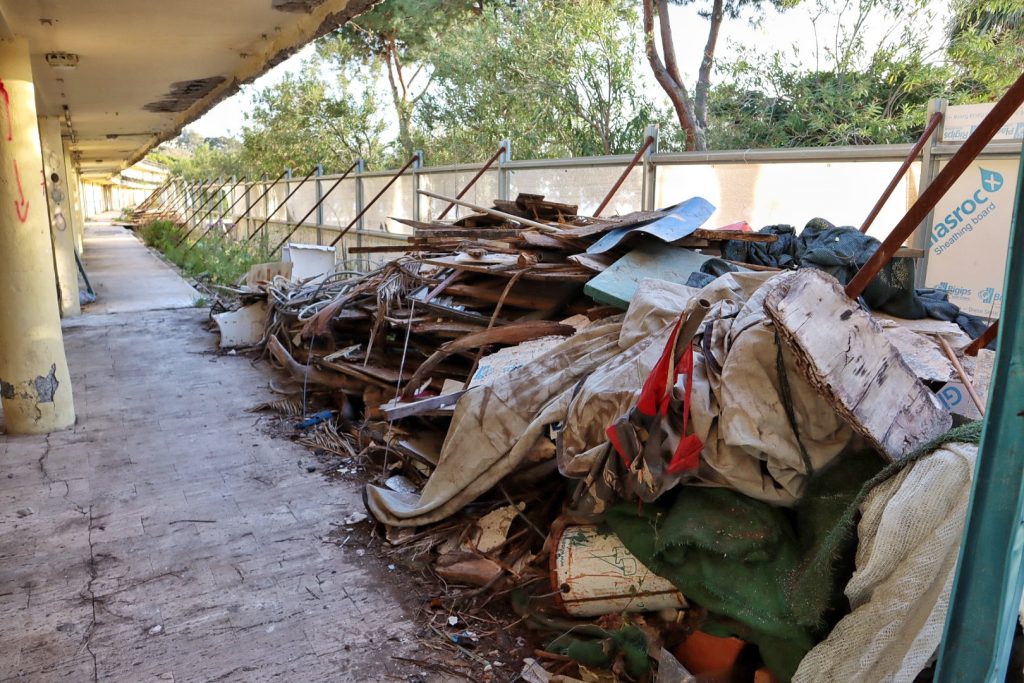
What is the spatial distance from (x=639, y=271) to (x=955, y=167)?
270cm

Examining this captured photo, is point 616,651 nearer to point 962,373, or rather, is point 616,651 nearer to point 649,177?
point 962,373

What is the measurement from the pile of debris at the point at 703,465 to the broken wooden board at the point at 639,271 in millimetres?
15

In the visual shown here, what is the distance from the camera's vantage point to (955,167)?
232 centimetres

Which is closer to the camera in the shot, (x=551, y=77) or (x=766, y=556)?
(x=766, y=556)

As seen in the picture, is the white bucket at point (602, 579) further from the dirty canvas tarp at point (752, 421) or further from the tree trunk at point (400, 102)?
the tree trunk at point (400, 102)

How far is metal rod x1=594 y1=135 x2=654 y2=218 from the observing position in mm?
7391

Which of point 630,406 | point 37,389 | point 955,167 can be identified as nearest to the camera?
point 955,167

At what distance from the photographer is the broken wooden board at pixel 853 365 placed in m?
2.79

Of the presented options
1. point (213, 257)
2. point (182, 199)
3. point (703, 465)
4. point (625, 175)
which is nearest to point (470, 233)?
point (625, 175)

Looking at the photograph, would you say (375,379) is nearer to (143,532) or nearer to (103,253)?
(143,532)

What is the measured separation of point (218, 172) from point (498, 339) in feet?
108

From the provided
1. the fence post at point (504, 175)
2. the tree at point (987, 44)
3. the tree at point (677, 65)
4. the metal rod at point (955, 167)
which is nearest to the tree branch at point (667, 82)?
the tree at point (677, 65)

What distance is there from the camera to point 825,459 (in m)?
2.99

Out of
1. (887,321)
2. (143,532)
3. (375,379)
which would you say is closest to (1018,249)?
(887,321)
